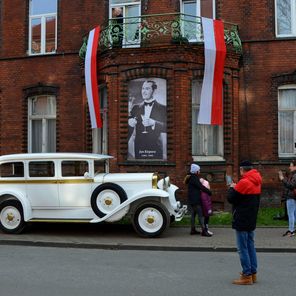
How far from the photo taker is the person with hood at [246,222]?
23.7ft

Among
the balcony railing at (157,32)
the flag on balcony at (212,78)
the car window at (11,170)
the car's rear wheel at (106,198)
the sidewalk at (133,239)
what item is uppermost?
the balcony railing at (157,32)

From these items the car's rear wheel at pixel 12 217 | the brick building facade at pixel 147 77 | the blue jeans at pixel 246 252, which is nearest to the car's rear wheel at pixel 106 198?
the car's rear wheel at pixel 12 217

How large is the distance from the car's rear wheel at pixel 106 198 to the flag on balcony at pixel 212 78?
4.84 m

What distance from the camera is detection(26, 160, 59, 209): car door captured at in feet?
39.5

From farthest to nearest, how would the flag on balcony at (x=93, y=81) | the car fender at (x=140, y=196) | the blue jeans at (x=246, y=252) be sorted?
the flag on balcony at (x=93, y=81)
the car fender at (x=140, y=196)
the blue jeans at (x=246, y=252)

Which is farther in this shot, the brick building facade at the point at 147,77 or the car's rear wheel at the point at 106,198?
the brick building facade at the point at 147,77

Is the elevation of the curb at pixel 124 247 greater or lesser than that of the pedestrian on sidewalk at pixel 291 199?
lesser

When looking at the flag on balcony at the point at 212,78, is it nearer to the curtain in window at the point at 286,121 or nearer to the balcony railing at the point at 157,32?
the balcony railing at the point at 157,32

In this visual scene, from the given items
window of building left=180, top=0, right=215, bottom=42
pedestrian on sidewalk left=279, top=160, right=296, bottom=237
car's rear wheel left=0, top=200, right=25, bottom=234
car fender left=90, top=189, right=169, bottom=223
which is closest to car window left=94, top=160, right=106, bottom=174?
car fender left=90, top=189, right=169, bottom=223

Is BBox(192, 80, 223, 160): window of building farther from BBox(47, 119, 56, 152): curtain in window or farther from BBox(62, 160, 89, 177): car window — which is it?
BBox(47, 119, 56, 152): curtain in window

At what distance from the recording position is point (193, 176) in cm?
1204

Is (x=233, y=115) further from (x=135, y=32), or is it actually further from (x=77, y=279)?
(x=77, y=279)

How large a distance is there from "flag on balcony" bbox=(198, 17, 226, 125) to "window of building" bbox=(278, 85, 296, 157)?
112 inches

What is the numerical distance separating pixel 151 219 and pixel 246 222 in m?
4.62
